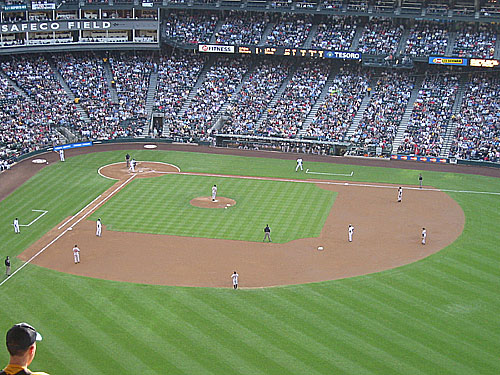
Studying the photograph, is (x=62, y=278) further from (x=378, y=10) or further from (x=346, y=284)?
(x=378, y=10)

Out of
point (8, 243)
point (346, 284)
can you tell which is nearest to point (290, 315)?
point (346, 284)

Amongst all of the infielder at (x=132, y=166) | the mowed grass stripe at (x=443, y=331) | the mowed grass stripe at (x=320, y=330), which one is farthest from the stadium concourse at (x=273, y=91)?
the mowed grass stripe at (x=320, y=330)

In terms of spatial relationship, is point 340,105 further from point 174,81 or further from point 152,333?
point 152,333

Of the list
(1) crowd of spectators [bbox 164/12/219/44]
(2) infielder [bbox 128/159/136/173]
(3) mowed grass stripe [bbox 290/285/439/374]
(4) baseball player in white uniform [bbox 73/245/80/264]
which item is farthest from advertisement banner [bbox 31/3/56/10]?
(3) mowed grass stripe [bbox 290/285/439/374]

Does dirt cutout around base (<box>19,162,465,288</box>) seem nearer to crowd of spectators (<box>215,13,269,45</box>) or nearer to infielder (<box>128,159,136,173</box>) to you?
infielder (<box>128,159,136,173</box>)

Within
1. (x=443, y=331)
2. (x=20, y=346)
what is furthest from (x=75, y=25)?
(x=20, y=346)

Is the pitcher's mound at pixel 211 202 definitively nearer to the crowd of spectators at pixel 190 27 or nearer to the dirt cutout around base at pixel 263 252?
the dirt cutout around base at pixel 263 252
